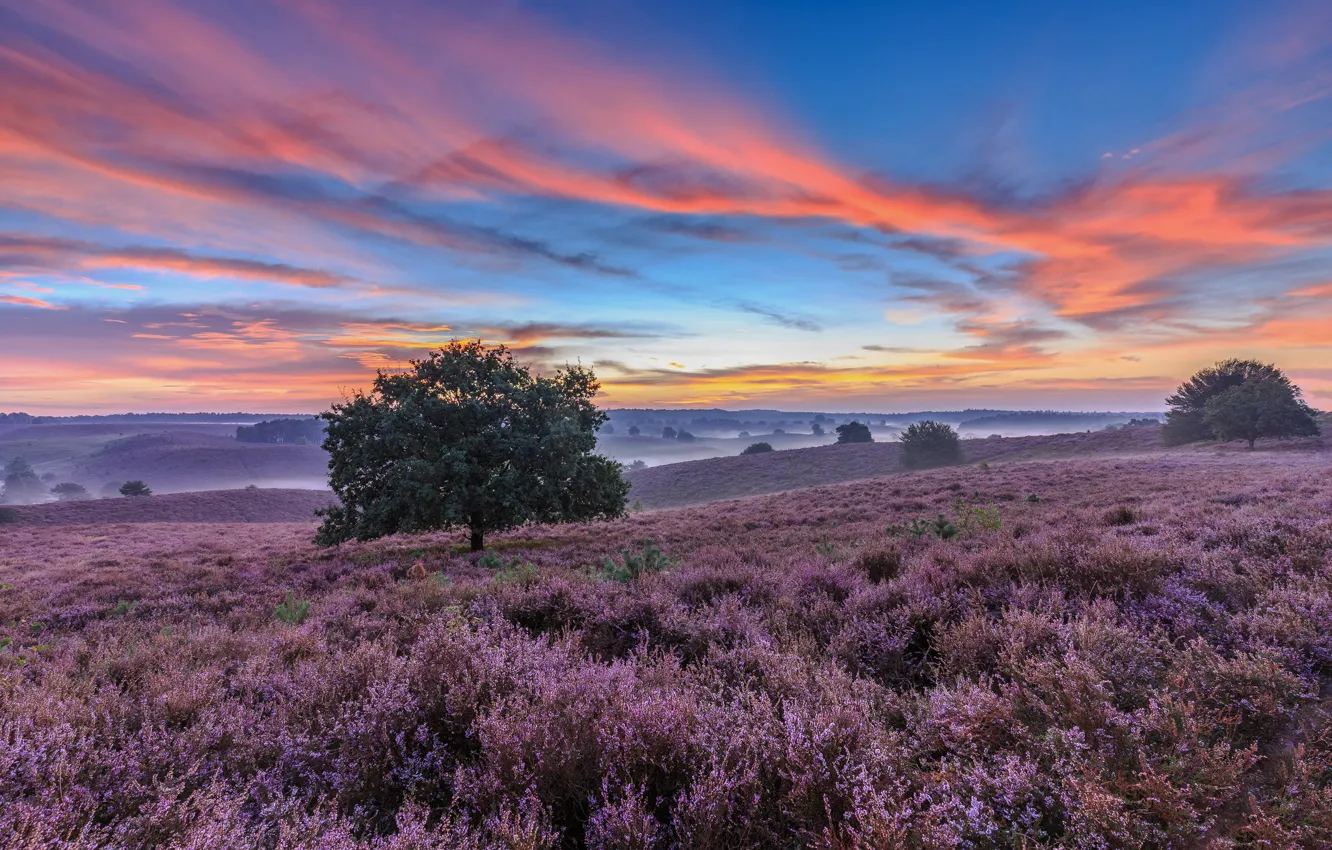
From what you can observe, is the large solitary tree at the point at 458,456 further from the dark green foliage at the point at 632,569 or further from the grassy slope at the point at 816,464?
the grassy slope at the point at 816,464

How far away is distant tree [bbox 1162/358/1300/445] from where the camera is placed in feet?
177

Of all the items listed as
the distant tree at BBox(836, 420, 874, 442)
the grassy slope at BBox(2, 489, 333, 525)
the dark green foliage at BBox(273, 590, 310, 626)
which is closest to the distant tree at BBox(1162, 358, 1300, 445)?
the distant tree at BBox(836, 420, 874, 442)

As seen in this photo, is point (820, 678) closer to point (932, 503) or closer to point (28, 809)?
point (28, 809)

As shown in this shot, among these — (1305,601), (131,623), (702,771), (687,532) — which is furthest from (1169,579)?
(687,532)

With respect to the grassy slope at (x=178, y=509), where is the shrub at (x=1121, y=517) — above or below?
above

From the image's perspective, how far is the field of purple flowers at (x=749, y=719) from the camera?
2.27 m

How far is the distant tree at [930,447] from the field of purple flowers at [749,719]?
70.1 metres

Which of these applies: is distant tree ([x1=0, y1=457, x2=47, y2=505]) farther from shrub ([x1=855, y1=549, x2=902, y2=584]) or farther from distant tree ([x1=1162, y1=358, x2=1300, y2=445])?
distant tree ([x1=1162, y1=358, x2=1300, y2=445])

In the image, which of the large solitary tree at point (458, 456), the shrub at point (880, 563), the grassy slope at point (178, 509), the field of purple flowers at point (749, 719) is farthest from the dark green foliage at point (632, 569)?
the grassy slope at point (178, 509)

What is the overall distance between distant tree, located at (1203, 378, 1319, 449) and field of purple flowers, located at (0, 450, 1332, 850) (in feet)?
184

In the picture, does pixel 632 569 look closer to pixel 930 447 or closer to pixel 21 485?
pixel 930 447

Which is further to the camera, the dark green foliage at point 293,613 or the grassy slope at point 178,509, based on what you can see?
the grassy slope at point 178,509

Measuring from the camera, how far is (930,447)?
235 ft

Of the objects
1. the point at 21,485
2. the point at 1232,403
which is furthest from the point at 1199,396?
the point at 21,485
